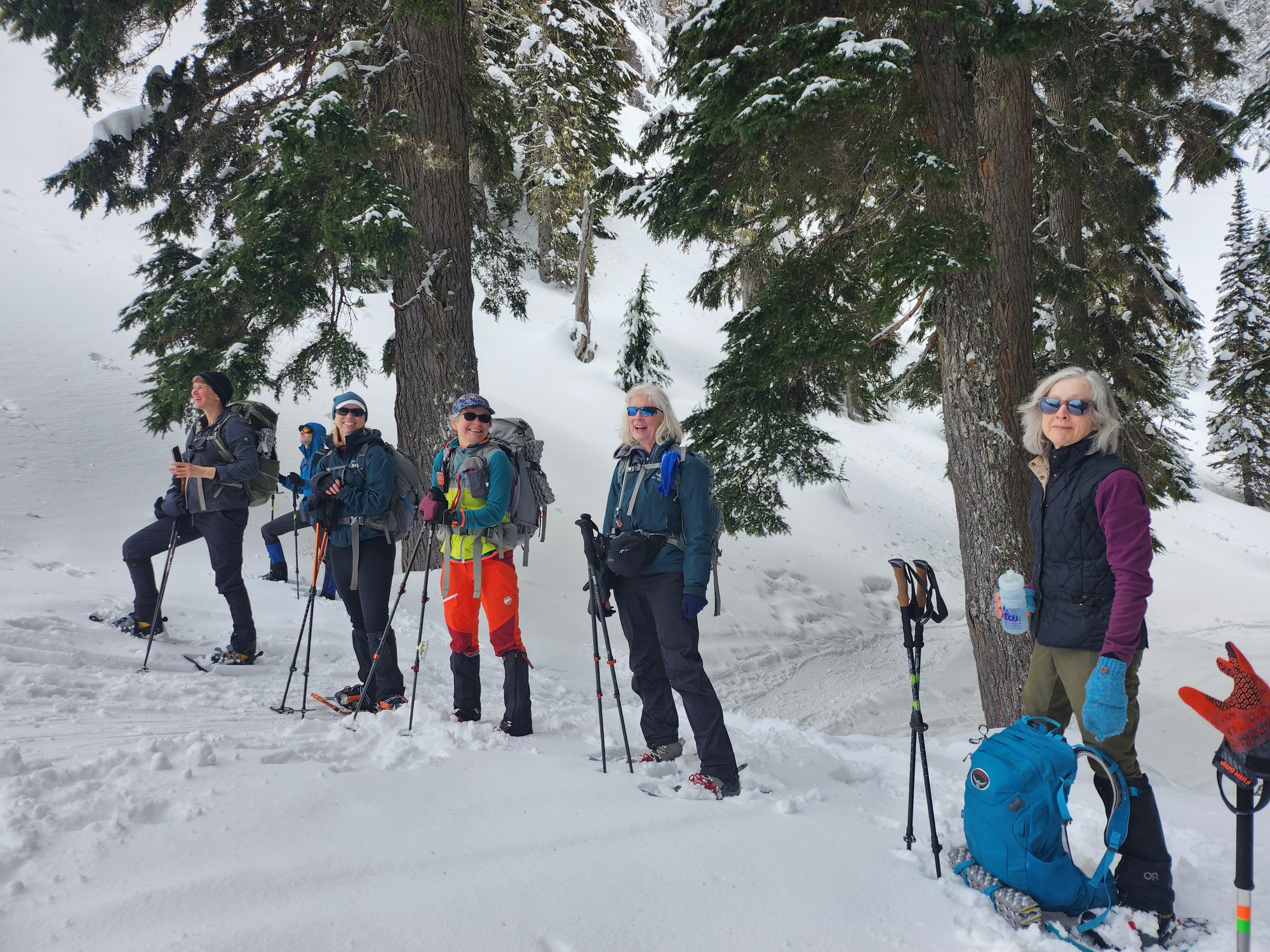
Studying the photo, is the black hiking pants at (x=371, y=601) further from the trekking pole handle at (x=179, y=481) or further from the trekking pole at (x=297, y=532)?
the trekking pole handle at (x=179, y=481)

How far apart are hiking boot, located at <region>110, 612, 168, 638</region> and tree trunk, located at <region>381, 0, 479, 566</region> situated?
2.95 m

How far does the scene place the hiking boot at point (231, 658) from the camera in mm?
5605

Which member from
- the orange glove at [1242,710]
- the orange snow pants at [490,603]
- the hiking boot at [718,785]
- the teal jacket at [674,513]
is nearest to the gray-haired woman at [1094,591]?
the orange glove at [1242,710]

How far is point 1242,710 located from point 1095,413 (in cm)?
130

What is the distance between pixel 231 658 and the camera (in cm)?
563

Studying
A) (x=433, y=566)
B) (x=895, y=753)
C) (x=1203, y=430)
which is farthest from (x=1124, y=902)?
(x=1203, y=430)

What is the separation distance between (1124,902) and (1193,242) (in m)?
93.3

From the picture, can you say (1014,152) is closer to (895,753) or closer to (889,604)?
(895,753)

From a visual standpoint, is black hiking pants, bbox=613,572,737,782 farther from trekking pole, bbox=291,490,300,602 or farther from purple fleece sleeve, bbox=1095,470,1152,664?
trekking pole, bbox=291,490,300,602

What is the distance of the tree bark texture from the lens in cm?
560

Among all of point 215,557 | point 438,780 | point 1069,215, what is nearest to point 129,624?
point 215,557

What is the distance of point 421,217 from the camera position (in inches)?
317

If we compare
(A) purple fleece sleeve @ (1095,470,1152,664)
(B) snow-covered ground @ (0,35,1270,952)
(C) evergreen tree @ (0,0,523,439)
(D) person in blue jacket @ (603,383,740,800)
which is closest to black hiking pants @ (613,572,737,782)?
(D) person in blue jacket @ (603,383,740,800)

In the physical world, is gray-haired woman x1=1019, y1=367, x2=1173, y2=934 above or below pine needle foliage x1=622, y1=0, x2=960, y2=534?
below
